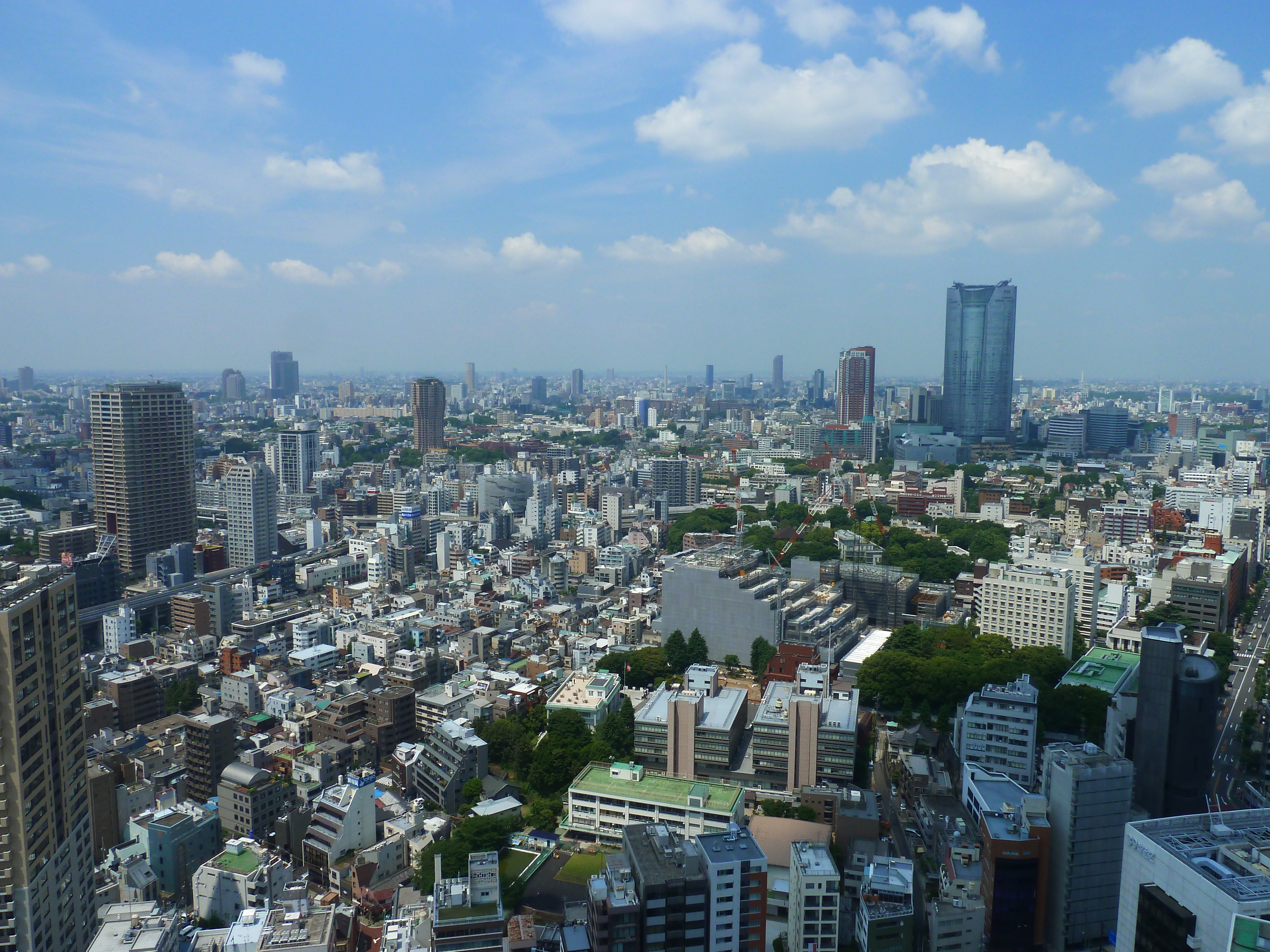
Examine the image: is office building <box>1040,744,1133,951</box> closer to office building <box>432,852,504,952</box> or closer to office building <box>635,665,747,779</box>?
office building <box>635,665,747,779</box>

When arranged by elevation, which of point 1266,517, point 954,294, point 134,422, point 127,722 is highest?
point 954,294

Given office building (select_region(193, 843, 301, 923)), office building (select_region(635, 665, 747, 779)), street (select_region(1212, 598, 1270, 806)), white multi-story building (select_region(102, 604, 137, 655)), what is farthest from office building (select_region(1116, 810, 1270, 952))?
white multi-story building (select_region(102, 604, 137, 655))

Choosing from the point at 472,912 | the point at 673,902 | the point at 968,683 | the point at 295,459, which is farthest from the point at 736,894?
the point at 295,459

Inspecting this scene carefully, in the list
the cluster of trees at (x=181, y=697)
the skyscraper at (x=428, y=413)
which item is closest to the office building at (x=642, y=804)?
the cluster of trees at (x=181, y=697)

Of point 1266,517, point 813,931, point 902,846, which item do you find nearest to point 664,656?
point 902,846

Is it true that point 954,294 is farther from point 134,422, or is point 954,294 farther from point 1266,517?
point 134,422
